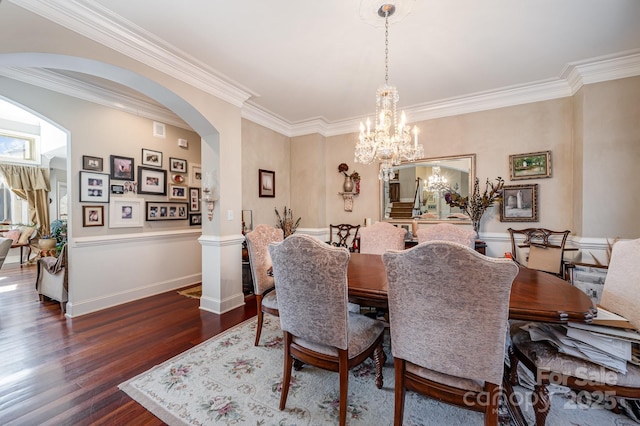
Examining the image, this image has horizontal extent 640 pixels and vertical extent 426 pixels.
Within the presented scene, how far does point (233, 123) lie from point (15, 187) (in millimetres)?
6755

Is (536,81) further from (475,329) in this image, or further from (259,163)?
(259,163)

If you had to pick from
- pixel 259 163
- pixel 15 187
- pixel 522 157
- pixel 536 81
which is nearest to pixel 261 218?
pixel 259 163

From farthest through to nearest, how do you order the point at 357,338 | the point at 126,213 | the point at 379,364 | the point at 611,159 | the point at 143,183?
1. the point at 143,183
2. the point at 126,213
3. the point at 611,159
4. the point at 379,364
5. the point at 357,338

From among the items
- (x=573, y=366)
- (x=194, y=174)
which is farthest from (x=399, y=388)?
(x=194, y=174)

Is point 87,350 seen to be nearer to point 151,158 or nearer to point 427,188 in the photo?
point 151,158

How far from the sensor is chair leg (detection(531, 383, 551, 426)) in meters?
1.27

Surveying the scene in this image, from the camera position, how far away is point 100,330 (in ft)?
8.75

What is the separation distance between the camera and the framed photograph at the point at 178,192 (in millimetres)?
4133

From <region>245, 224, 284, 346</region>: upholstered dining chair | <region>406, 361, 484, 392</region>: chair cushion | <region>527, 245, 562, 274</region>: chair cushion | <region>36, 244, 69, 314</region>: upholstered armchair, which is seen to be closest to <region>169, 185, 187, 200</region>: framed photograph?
<region>36, 244, 69, 314</region>: upholstered armchair

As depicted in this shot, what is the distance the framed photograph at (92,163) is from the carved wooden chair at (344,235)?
10.8ft

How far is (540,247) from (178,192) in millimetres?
5053

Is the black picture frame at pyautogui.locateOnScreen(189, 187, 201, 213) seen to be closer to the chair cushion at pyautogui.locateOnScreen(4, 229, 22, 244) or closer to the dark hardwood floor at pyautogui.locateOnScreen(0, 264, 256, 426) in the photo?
the dark hardwood floor at pyautogui.locateOnScreen(0, 264, 256, 426)

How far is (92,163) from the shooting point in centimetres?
322

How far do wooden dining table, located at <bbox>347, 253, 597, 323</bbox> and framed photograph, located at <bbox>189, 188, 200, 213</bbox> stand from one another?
3.40 m
